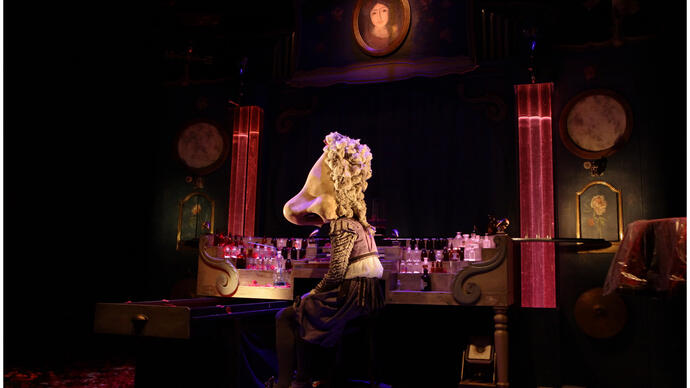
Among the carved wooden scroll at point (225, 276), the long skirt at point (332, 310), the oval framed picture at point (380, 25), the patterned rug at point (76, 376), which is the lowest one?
the patterned rug at point (76, 376)

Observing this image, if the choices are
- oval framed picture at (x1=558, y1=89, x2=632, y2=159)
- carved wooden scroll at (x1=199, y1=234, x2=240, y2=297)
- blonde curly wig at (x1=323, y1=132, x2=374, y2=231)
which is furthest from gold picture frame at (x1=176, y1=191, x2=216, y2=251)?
oval framed picture at (x1=558, y1=89, x2=632, y2=159)

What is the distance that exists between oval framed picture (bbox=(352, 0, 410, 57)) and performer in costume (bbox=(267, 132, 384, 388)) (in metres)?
2.57

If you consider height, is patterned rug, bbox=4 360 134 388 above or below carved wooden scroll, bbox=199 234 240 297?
below

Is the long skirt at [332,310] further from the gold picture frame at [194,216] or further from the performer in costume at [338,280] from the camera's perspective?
the gold picture frame at [194,216]

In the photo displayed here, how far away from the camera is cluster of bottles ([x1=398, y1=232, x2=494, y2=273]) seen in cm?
527

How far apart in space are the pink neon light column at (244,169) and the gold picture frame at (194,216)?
632 mm

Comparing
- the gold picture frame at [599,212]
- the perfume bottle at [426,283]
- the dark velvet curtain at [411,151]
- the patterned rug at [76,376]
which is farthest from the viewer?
the dark velvet curtain at [411,151]

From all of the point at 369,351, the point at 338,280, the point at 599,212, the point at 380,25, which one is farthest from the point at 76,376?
the point at 599,212

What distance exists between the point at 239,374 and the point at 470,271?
2.07 metres

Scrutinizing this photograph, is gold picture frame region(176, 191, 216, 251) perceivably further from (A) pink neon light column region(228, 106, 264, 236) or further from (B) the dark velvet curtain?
(B) the dark velvet curtain

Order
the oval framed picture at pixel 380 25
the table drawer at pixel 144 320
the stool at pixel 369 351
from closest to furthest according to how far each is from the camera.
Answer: the table drawer at pixel 144 320 → the stool at pixel 369 351 → the oval framed picture at pixel 380 25

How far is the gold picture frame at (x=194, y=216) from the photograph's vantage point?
8344mm

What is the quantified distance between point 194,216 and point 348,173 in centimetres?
443

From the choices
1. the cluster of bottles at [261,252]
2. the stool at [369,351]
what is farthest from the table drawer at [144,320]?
the cluster of bottles at [261,252]
